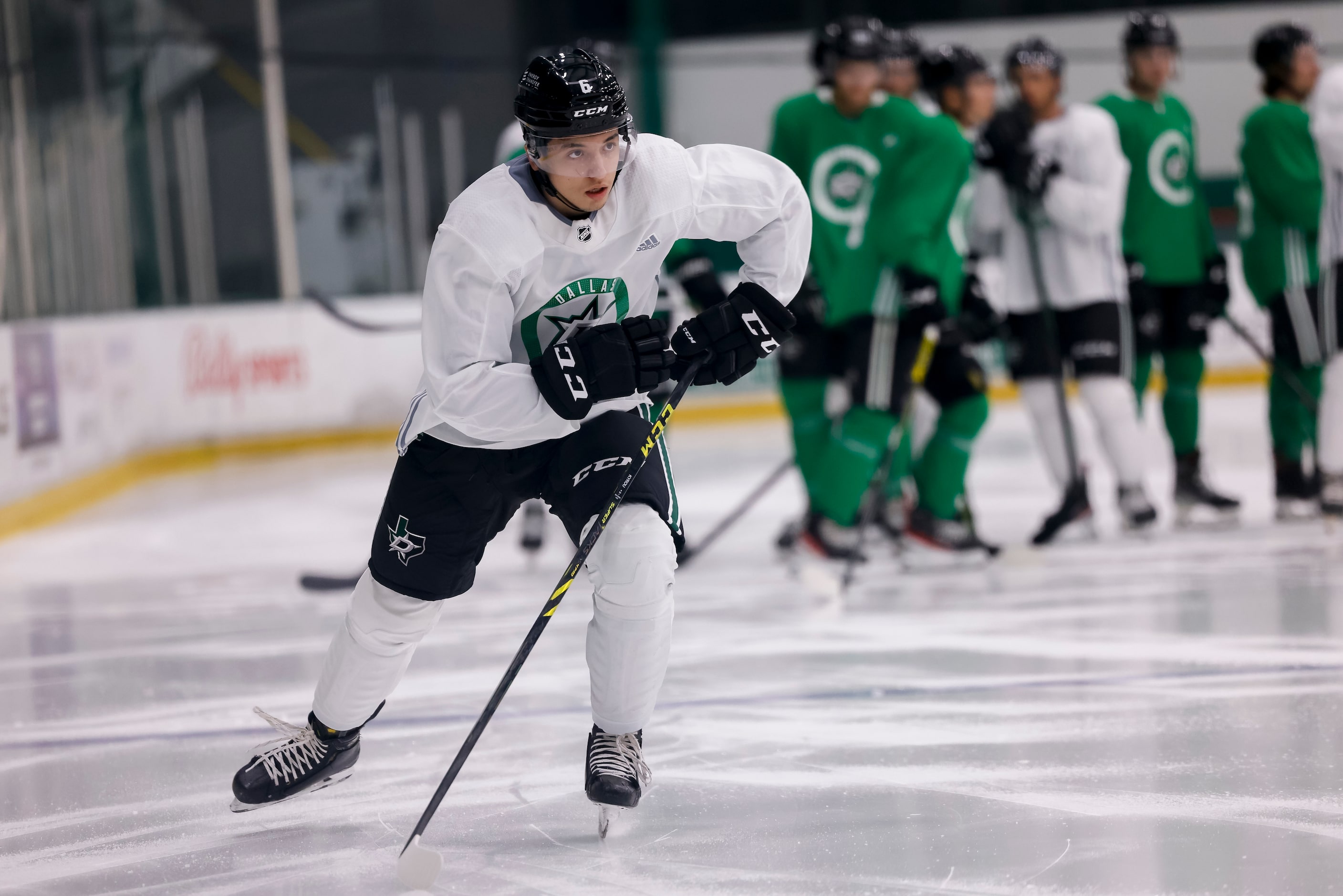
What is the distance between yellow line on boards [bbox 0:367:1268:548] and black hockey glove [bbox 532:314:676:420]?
9.33ft

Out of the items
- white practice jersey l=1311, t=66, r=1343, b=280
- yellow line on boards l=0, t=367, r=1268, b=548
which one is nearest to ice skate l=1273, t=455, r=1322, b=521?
yellow line on boards l=0, t=367, r=1268, b=548

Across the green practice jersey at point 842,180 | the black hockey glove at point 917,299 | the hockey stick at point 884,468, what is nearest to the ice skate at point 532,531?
the hockey stick at point 884,468

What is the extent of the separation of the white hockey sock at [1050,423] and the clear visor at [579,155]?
2.50 metres

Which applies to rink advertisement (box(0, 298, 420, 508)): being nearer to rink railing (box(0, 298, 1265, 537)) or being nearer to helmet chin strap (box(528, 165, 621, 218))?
rink railing (box(0, 298, 1265, 537))

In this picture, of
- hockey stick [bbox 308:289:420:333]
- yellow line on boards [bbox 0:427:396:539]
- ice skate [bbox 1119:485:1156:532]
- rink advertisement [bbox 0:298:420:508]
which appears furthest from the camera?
rink advertisement [bbox 0:298:420:508]

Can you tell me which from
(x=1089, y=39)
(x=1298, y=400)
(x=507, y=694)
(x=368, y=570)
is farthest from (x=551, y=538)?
(x=1089, y=39)

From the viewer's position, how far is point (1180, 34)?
10.5 meters

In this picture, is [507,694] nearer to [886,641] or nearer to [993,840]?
[886,641]

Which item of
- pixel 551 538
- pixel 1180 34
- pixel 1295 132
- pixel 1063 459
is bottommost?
A: pixel 551 538

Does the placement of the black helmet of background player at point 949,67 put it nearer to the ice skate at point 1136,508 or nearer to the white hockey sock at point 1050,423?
the white hockey sock at point 1050,423

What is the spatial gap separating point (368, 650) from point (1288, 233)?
306 cm

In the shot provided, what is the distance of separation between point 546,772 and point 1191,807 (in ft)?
2.86

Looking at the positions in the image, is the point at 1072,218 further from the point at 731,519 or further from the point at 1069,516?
the point at 731,519

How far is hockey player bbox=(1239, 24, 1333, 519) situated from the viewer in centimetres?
394
